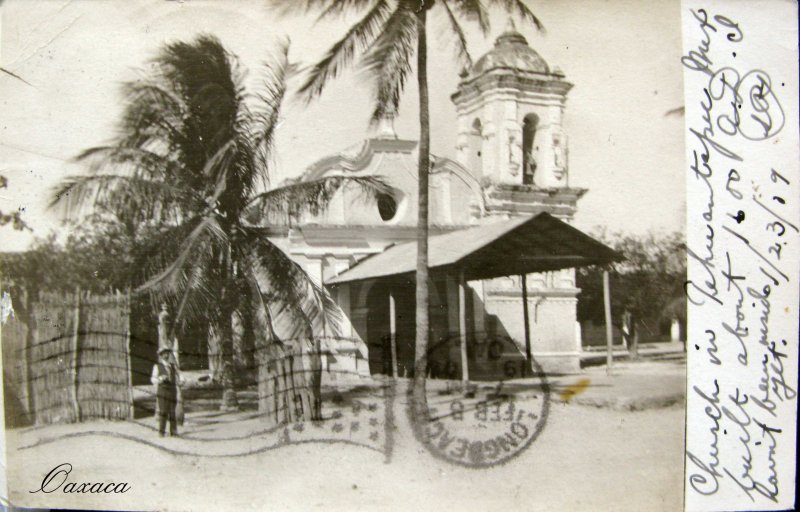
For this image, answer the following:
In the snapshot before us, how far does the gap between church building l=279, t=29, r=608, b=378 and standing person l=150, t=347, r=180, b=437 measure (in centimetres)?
129

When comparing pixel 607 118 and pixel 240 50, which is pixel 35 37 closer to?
pixel 240 50

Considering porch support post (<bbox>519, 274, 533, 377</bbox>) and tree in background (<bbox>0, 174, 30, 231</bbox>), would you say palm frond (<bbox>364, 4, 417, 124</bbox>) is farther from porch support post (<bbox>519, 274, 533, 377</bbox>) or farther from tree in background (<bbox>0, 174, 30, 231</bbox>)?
tree in background (<bbox>0, 174, 30, 231</bbox>)

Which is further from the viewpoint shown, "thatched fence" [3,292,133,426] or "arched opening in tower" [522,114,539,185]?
"arched opening in tower" [522,114,539,185]

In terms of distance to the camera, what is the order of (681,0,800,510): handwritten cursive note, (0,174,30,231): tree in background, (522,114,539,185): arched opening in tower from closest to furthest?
(681,0,800,510): handwritten cursive note < (0,174,30,231): tree in background < (522,114,539,185): arched opening in tower

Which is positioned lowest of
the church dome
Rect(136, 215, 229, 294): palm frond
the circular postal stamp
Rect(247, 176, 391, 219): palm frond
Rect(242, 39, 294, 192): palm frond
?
the circular postal stamp

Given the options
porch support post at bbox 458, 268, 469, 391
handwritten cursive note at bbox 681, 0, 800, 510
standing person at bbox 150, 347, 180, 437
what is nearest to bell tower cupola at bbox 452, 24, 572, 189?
porch support post at bbox 458, 268, 469, 391

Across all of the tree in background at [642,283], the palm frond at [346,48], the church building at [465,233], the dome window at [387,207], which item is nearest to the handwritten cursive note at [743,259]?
the tree in background at [642,283]

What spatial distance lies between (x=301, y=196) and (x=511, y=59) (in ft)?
6.89

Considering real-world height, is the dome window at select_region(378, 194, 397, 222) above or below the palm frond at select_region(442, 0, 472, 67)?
below

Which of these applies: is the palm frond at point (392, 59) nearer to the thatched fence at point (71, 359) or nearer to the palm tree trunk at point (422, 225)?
the palm tree trunk at point (422, 225)

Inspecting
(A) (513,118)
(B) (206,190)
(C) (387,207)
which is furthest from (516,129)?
(B) (206,190)

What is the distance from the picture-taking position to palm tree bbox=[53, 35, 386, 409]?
6570 millimetres

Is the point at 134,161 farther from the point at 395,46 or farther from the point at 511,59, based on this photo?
the point at 511,59

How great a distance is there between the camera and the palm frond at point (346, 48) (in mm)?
6570
